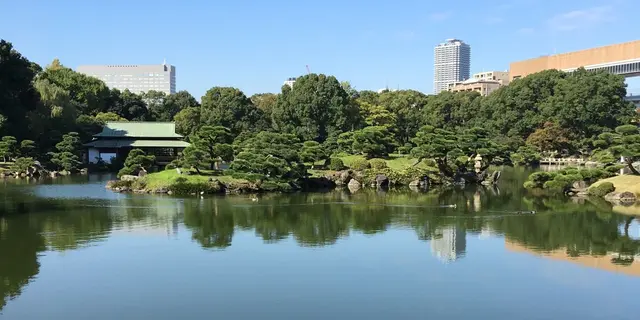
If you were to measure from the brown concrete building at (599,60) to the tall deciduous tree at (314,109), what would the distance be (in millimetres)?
37590

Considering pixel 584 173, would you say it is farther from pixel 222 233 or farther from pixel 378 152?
A: pixel 222 233

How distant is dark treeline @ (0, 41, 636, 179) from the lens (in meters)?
31.8

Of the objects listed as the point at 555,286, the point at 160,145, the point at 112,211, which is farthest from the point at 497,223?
the point at 160,145

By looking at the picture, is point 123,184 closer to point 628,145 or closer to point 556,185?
point 556,185

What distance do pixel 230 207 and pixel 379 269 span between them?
912 centimetres

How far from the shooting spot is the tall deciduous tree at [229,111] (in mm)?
42219

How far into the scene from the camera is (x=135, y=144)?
121 feet

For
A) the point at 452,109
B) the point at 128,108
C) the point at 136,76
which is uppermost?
the point at 136,76

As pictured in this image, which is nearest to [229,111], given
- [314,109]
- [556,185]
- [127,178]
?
[314,109]

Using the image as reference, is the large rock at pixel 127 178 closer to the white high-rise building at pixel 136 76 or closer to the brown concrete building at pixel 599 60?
the brown concrete building at pixel 599 60

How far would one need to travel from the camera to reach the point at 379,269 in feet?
37.0

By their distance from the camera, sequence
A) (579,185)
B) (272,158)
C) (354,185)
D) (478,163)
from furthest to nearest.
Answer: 1. (478,163)
2. (354,185)
3. (579,185)
4. (272,158)

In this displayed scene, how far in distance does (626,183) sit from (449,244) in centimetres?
1362

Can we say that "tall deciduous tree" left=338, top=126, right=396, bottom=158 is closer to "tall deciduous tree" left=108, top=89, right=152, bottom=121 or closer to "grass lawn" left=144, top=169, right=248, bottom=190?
"grass lawn" left=144, top=169, right=248, bottom=190
